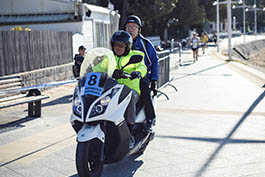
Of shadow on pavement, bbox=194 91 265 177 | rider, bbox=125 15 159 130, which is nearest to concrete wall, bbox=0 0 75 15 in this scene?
shadow on pavement, bbox=194 91 265 177

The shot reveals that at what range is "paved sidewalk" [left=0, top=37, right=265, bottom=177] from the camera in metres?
5.57

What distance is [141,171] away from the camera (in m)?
5.54

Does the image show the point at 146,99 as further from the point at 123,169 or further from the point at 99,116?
the point at 99,116

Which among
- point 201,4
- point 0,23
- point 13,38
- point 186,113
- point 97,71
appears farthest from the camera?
point 201,4

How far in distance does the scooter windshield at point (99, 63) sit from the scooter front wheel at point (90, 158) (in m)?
0.85

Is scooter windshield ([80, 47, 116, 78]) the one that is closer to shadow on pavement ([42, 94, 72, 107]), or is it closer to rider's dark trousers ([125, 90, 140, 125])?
rider's dark trousers ([125, 90, 140, 125])

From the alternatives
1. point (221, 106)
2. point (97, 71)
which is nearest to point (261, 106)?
point (221, 106)

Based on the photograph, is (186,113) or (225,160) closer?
(225,160)

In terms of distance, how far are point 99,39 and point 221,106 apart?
1352 cm

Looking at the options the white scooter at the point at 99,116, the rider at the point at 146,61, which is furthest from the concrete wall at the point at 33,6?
the white scooter at the point at 99,116

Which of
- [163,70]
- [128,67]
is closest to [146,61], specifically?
[128,67]

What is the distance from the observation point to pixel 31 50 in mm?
13805

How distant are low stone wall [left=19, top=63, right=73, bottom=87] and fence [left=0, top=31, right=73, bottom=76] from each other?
10.7 inches

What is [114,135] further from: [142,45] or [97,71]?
[142,45]
